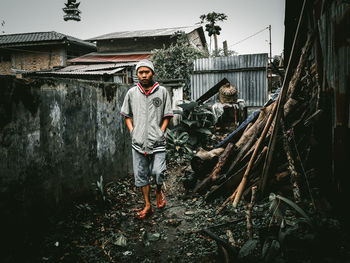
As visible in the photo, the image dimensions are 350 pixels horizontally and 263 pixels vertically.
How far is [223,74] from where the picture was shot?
12.0 m

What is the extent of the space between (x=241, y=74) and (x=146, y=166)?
978cm

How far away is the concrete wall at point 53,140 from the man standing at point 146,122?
29.1 inches

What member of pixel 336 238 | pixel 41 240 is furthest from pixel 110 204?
pixel 336 238

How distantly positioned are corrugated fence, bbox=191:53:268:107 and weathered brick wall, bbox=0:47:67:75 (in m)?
12.7

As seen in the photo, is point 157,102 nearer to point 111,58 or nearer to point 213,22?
point 111,58

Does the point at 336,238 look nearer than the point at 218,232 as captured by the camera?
Yes

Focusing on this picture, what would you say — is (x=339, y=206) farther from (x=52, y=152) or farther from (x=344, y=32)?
(x=52, y=152)

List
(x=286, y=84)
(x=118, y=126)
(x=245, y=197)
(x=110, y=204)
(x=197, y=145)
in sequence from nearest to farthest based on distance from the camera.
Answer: (x=286, y=84)
(x=245, y=197)
(x=110, y=204)
(x=118, y=126)
(x=197, y=145)

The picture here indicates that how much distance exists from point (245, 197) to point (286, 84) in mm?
1533

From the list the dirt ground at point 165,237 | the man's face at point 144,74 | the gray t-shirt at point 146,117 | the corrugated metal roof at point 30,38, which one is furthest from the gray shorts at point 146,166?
the corrugated metal roof at point 30,38

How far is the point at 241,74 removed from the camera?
11.8 meters

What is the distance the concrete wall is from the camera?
2.37 metres

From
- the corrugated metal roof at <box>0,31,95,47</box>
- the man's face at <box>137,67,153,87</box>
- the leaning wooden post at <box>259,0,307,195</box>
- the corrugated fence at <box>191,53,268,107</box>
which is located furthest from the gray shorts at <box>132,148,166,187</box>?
the corrugated metal roof at <box>0,31,95,47</box>

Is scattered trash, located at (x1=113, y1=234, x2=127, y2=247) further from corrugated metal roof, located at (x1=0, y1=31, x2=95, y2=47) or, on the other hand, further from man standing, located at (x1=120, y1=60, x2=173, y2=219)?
corrugated metal roof, located at (x1=0, y1=31, x2=95, y2=47)
